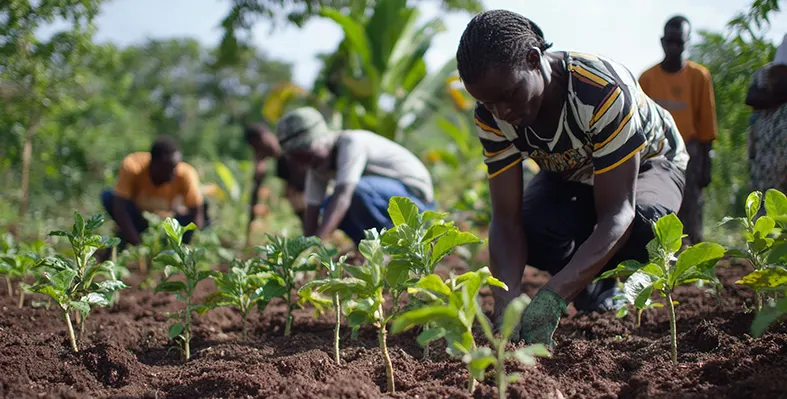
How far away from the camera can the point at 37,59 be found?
546cm

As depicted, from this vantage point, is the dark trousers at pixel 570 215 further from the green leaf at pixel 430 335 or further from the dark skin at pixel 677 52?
the dark skin at pixel 677 52

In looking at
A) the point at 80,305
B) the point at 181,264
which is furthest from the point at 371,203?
the point at 80,305

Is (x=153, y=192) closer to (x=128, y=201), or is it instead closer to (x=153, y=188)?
(x=153, y=188)

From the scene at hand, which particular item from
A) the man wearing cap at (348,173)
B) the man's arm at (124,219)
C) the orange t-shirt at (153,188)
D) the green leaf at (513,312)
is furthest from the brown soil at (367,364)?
the orange t-shirt at (153,188)

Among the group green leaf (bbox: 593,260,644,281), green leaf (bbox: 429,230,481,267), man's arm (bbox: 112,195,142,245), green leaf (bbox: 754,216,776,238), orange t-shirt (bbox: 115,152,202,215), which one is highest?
orange t-shirt (bbox: 115,152,202,215)

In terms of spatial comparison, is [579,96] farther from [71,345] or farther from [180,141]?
[180,141]

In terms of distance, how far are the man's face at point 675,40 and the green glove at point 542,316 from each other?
9.62ft

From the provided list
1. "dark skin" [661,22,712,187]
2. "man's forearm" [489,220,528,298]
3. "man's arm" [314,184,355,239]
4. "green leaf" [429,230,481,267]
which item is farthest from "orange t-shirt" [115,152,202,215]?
"green leaf" [429,230,481,267]

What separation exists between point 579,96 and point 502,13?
1.37 feet

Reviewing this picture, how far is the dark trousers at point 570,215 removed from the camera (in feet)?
8.45

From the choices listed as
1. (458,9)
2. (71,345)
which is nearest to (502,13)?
(71,345)

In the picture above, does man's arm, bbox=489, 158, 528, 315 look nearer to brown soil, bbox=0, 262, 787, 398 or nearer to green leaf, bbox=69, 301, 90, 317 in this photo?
brown soil, bbox=0, 262, 787, 398

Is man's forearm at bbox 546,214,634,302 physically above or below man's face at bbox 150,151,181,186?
below

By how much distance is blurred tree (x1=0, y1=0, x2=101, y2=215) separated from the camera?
4.70m
